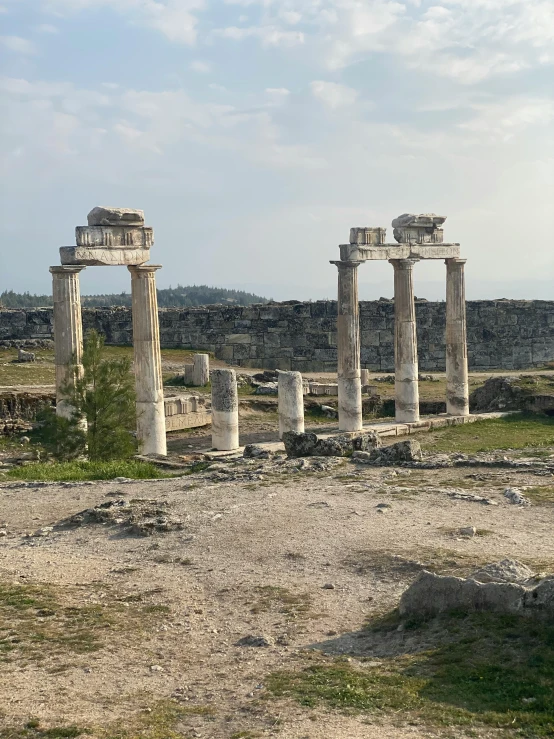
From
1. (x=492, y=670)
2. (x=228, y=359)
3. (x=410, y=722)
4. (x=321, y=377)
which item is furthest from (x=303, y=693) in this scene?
(x=228, y=359)

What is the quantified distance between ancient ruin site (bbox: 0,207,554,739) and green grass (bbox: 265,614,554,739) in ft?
0.07

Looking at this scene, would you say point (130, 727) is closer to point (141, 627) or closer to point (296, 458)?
point (141, 627)

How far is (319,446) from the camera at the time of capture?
20.2m

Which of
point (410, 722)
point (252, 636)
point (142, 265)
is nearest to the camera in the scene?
point (410, 722)

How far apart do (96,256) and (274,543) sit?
9.74 m

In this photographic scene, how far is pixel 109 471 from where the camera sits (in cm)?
1866

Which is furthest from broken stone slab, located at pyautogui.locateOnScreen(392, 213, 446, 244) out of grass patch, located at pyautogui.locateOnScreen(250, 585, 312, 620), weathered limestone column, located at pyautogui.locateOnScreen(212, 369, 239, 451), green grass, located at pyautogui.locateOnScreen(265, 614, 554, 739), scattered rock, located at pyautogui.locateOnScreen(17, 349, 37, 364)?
green grass, located at pyautogui.locateOnScreen(265, 614, 554, 739)

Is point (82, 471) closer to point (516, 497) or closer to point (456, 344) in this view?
point (516, 497)

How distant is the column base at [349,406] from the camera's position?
26.0 m

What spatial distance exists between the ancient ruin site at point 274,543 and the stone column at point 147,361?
0.05 metres

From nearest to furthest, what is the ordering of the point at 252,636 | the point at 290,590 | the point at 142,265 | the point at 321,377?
1. the point at 252,636
2. the point at 290,590
3. the point at 142,265
4. the point at 321,377

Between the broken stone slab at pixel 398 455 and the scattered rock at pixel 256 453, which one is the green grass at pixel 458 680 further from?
the scattered rock at pixel 256 453

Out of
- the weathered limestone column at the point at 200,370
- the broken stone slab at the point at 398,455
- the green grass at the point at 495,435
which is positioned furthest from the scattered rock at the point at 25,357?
the broken stone slab at the point at 398,455

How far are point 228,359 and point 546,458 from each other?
76.6ft
